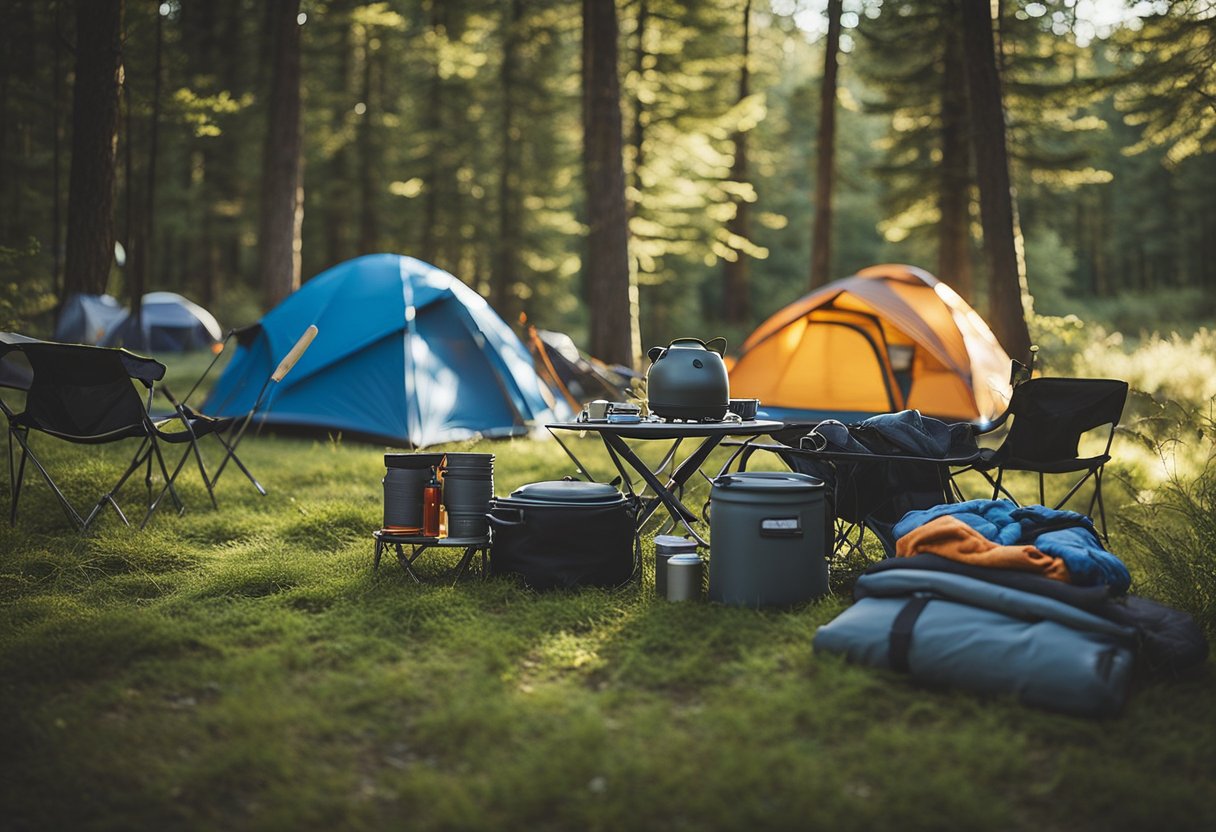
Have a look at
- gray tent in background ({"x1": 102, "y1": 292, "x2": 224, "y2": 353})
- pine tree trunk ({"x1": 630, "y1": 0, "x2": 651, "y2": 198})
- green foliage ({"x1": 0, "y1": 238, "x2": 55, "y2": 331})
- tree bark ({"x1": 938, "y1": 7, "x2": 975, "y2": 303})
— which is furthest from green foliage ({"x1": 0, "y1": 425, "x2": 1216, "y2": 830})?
gray tent in background ({"x1": 102, "y1": 292, "x2": 224, "y2": 353})

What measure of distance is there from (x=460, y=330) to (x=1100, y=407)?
16.3ft

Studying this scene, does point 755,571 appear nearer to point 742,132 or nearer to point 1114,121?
point 742,132

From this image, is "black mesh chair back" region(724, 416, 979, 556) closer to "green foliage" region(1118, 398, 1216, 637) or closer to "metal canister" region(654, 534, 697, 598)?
"metal canister" region(654, 534, 697, 598)

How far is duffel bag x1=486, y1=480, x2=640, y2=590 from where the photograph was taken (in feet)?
12.8

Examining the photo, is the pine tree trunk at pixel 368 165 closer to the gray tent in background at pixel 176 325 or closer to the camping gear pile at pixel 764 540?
the gray tent in background at pixel 176 325

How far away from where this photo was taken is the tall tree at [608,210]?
9742mm

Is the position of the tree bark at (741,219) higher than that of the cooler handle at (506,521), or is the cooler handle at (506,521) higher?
the tree bark at (741,219)

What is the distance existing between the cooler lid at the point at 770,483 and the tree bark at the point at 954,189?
1029cm

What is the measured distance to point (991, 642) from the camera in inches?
111

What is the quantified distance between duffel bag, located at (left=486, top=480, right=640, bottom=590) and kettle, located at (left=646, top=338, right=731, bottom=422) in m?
0.45

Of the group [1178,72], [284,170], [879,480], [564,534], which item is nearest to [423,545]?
[564,534]

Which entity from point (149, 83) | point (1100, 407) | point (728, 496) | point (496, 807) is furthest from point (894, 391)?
point (149, 83)

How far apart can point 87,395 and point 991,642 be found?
458 centimetres

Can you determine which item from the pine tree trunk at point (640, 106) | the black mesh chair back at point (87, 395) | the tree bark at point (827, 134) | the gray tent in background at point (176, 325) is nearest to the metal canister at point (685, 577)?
the black mesh chair back at point (87, 395)
